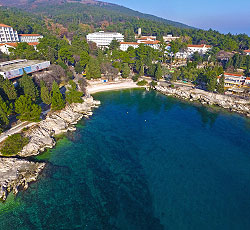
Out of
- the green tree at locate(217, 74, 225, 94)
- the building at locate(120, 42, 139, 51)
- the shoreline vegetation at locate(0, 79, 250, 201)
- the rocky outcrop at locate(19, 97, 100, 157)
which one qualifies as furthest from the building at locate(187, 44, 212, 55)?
the rocky outcrop at locate(19, 97, 100, 157)

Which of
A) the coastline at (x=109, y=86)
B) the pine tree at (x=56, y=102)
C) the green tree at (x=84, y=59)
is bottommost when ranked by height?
the coastline at (x=109, y=86)

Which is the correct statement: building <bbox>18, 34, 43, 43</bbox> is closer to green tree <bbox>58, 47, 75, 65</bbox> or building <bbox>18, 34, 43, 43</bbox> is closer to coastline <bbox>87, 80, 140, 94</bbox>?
green tree <bbox>58, 47, 75, 65</bbox>

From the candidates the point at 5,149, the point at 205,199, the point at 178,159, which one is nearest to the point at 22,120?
the point at 5,149

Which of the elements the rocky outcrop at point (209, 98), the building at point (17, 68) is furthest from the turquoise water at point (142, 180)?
the building at point (17, 68)

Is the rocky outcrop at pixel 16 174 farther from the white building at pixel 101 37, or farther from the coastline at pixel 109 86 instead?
the white building at pixel 101 37

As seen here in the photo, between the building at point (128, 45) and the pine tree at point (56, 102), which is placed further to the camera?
the building at point (128, 45)

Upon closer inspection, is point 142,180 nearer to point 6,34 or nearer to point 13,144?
point 13,144

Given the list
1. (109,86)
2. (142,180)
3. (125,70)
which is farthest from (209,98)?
(142,180)
